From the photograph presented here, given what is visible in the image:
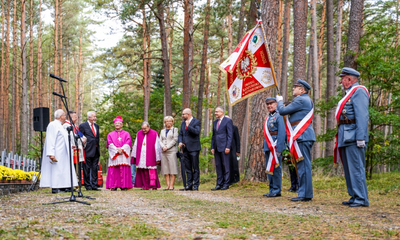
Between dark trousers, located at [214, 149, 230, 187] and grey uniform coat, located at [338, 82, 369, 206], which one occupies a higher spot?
grey uniform coat, located at [338, 82, 369, 206]

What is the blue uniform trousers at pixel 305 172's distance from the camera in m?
6.71

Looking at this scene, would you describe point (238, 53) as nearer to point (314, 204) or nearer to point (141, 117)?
point (314, 204)

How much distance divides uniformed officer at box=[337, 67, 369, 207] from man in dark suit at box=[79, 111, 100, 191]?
6758mm

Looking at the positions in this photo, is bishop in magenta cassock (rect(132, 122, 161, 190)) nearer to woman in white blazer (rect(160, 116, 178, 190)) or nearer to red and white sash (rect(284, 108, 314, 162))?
woman in white blazer (rect(160, 116, 178, 190))

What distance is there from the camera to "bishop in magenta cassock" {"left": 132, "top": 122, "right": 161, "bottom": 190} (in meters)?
11.5

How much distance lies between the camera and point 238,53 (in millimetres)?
8086

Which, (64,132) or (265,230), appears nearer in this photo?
(265,230)

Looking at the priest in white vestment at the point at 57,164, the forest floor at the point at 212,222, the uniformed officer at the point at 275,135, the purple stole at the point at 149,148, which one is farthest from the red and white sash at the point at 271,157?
the purple stole at the point at 149,148

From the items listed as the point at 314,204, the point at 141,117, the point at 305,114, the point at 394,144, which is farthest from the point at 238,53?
the point at 141,117

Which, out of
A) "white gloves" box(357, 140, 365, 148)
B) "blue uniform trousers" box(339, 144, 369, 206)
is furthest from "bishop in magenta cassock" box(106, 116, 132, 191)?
"white gloves" box(357, 140, 365, 148)

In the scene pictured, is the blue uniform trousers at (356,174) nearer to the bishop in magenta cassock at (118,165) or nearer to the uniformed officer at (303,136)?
the uniformed officer at (303,136)

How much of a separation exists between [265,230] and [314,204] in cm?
249

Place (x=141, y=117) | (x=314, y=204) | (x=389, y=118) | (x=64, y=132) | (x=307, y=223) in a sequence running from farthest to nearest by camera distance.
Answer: (x=141, y=117), (x=389, y=118), (x=64, y=132), (x=314, y=204), (x=307, y=223)

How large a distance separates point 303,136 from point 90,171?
20.4 feet
